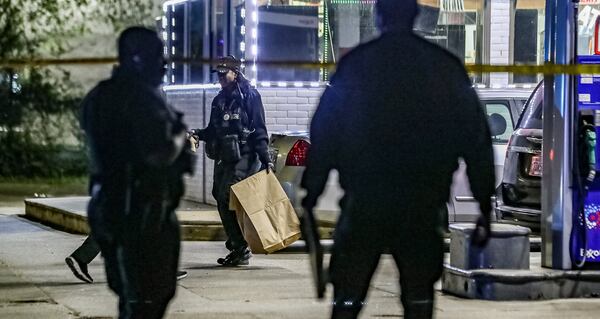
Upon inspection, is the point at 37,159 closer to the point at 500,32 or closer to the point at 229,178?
the point at 500,32

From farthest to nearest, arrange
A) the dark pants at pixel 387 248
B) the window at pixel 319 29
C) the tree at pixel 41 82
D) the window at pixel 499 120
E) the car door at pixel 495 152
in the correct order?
1. the tree at pixel 41 82
2. the window at pixel 319 29
3. the window at pixel 499 120
4. the car door at pixel 495 152
5. the dark pants at pixel 387 248

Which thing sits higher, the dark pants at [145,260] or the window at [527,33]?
the window at [527,33]

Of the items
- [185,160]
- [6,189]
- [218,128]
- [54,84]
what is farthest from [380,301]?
[54,84]

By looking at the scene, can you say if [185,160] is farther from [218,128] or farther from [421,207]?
[218,128]

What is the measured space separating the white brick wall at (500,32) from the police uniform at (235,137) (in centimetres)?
587

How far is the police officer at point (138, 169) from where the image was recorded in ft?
20.4

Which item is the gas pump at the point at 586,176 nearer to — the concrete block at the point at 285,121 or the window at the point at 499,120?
the window at the point at 499,120

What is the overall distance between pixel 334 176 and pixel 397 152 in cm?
581

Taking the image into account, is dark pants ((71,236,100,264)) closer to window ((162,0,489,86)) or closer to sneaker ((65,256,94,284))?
sneaker ((65,256,94,284))

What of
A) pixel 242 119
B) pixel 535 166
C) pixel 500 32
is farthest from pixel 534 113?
pixel 500 32

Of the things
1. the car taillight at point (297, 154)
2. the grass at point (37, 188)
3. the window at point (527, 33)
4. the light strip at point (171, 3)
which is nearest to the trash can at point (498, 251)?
the car taillight at point (297, 154)

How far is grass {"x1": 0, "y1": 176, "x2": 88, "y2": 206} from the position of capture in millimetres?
20984

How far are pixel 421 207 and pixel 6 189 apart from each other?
60.3 feet

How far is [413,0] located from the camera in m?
6.08
